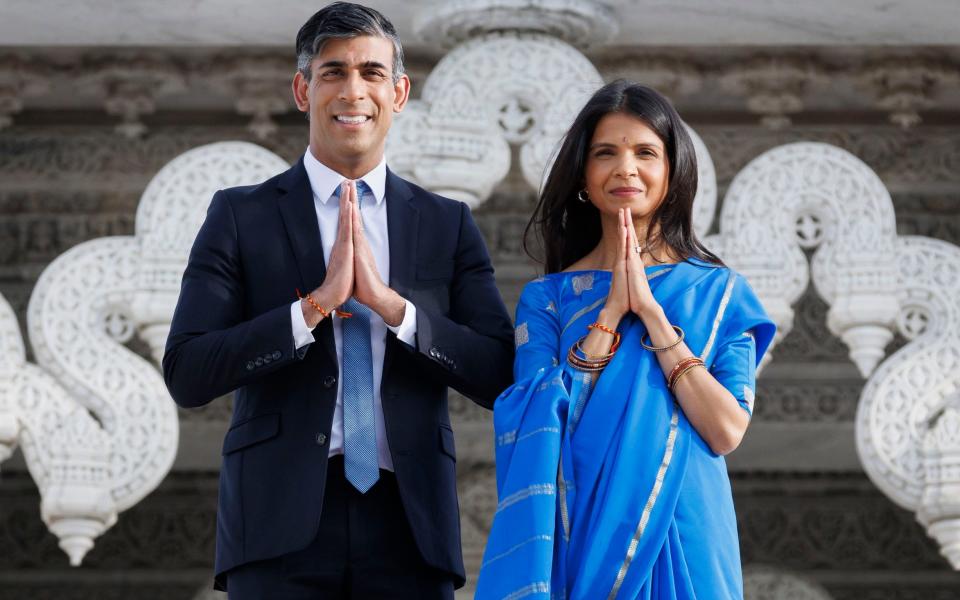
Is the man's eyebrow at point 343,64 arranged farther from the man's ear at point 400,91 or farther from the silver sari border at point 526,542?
the silver sari border at point 526,542

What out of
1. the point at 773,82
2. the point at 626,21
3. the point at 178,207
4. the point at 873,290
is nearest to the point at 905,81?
the point at 773,82

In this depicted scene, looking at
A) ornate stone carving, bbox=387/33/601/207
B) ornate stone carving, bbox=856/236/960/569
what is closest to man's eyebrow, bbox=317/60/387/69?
ornate stone carving, bbox=387/33/601/207

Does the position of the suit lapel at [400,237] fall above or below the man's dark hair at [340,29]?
below

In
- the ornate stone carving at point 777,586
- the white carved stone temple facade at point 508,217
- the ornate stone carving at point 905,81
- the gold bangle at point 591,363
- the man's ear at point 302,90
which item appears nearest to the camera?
the gold bangle at point 591,363

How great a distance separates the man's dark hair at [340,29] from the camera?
88.1 inches

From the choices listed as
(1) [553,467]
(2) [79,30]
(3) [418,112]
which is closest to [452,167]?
(3) [418,112]

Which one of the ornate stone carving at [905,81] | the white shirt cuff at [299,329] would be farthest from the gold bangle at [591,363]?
the ornate stone carving at [905,81]

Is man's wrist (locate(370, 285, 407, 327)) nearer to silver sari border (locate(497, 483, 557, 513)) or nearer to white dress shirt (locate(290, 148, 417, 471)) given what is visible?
white dress shirt (locate(290, 148, 417, 471))

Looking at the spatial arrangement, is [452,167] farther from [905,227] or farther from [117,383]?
[905,227]

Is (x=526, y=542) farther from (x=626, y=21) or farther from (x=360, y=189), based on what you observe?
(x=626, y=21)

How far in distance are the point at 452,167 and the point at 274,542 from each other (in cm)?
173

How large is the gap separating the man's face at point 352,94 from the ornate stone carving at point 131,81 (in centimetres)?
257

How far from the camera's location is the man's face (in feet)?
7.34

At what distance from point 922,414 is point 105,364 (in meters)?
1.71
